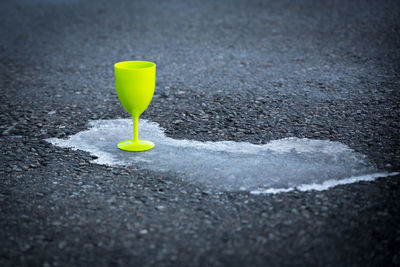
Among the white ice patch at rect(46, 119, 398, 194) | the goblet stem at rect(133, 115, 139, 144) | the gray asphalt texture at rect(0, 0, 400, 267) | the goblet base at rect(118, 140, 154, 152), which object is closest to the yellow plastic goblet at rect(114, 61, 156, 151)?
the goblet stem at rect(133, 115, 139, 144)

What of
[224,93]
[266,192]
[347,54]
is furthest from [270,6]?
[266,192]

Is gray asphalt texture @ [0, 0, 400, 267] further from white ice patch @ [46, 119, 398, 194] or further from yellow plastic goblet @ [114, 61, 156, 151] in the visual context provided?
yellow plastic goblet @ [114, 61, 156, 151]

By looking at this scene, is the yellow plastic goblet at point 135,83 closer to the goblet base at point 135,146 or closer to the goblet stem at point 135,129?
the goblet stem at point 135,129

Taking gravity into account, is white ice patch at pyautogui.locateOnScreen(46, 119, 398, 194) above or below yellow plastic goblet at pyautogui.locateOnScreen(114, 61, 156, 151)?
below

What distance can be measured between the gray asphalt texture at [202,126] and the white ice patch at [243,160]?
0.36 ft

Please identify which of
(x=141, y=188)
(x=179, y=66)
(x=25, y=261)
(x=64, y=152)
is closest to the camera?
(x=25, y=261)

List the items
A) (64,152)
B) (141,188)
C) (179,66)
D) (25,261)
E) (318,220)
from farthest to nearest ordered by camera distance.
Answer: (179,66) → (64,152) → (141,188) → (318,220) → (25,261)

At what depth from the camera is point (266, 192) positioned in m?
2.59

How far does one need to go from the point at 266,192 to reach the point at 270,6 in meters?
7.60

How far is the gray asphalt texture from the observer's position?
2090 mm

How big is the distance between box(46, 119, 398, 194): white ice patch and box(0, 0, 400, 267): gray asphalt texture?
0.11m

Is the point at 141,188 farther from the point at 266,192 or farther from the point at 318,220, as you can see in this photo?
the point at 318,220

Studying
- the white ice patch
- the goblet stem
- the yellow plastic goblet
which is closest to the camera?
the white ice patch

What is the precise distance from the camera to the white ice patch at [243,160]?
2705 mm
